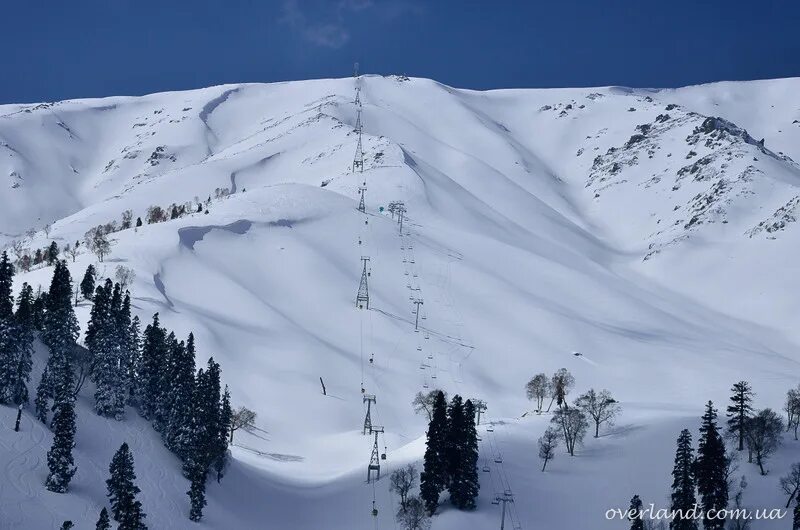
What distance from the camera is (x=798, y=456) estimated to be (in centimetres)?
9419

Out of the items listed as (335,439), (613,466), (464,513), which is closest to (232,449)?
(335,439)

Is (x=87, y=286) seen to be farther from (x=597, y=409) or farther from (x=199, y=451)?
(x=597, y=409)

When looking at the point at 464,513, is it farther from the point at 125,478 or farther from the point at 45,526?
the point at 45,526

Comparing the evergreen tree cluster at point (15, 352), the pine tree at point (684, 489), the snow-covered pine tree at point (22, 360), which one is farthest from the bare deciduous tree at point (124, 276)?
the pine tree at point (684, 489)

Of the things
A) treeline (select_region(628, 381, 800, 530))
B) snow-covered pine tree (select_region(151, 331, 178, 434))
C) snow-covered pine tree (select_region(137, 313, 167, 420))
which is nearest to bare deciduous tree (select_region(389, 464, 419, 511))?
treeline (select_region(628, 381, 800, 530))

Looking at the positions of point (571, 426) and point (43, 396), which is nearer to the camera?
point (43, 396)

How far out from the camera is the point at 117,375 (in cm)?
9281

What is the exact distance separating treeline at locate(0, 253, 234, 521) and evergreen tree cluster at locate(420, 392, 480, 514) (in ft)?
68.8

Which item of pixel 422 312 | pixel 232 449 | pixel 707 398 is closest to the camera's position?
pixel 232 449

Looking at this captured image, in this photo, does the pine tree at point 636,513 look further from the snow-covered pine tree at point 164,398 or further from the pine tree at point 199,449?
the snow-covered pine tree at point 164,398

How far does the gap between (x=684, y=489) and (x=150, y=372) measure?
55.5 meters

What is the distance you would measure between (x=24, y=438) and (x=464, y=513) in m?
39.5

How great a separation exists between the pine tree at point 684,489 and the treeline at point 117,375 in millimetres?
41965

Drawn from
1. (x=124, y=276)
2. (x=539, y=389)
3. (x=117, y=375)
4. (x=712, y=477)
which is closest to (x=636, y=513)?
(x=712, y=477)
